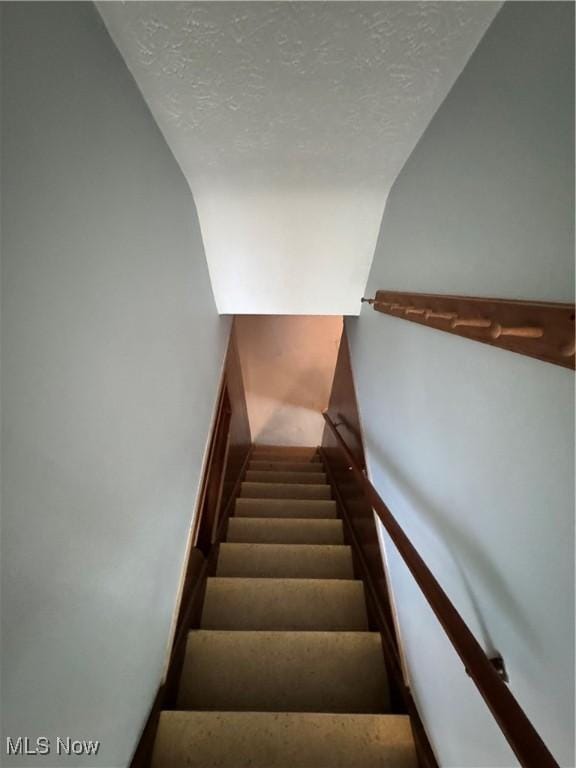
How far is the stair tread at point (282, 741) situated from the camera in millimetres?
1299

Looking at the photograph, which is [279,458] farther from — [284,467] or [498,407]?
[498,407]

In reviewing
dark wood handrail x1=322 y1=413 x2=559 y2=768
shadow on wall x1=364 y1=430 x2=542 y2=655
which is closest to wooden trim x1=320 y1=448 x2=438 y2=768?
shadow on wall x1=364 y1=430 x2=542 y2=655

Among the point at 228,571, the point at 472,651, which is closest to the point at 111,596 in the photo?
the point at 472,651

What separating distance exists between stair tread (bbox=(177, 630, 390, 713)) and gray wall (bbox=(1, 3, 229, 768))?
12.0 inches

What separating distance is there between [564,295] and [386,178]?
4.44ft

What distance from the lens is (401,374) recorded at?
4.92 ft

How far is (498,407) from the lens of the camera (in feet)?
2.51

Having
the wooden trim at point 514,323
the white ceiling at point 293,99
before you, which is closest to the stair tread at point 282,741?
the wooden trim at point 514,323

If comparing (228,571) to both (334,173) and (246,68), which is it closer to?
(334,173)

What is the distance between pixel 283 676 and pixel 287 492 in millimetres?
1894

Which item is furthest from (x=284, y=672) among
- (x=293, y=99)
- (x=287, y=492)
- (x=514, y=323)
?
(x=293, y=99)

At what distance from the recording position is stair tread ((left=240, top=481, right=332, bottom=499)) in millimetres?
3461

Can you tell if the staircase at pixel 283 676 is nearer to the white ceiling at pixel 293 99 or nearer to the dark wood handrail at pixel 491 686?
the dark wood handrail at pixel 491 686

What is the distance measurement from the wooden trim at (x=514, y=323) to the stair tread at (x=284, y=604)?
5.39ft
